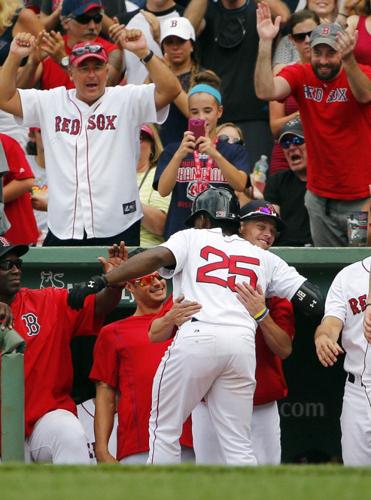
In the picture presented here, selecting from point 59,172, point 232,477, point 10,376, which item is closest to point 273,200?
point 59,172

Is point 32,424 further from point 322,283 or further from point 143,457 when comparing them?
point 322,283

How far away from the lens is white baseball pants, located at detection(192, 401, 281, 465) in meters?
8.38

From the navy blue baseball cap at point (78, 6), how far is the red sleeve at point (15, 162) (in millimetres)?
1200

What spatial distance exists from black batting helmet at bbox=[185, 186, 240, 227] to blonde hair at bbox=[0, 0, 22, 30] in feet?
11.0

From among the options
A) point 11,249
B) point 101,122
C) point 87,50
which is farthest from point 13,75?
point 11,249

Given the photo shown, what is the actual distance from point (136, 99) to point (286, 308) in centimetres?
195

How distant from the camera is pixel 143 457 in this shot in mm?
8758

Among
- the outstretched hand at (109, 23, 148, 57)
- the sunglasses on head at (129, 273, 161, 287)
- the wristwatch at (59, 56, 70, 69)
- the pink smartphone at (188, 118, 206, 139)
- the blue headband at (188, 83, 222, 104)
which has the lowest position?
the sunglasses on head at (129, 273, 161, 287)

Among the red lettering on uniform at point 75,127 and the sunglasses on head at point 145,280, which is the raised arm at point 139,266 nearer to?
the sunglasses on head at point 145,280

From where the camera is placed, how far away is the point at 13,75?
9.76 m

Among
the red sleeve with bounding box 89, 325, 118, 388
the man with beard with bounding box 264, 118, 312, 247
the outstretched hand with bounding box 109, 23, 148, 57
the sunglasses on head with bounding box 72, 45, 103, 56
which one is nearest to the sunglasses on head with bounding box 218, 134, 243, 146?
the man with beard with bounding box 264, 118, 312, 247

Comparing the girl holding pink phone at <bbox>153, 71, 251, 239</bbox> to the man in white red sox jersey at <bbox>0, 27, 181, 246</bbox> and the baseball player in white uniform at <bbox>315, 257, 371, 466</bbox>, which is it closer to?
the man in white red sox jersey at <bbox>0, 27, 181, 246</bbox>

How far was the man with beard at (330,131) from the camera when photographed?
9742mm

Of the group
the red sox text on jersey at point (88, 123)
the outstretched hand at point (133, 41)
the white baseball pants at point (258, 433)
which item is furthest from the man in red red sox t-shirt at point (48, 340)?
the outstretched hand at point (133, 41)
